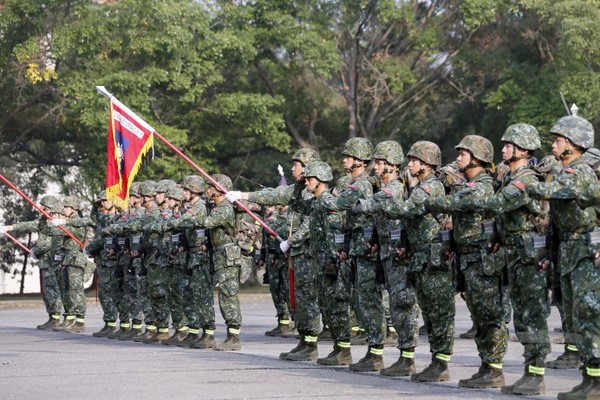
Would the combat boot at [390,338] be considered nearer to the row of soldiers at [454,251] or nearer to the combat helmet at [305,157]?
the row of soldiers at [454,251]

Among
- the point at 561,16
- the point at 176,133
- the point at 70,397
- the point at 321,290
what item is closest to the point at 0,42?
the point at 176,133

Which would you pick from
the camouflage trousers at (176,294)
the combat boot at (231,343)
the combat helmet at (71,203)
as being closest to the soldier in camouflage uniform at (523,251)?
the combat boot at (231,343)

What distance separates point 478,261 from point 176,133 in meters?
20.0

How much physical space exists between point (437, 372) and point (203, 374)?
2.43 meters

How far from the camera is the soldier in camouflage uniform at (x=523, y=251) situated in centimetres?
1139

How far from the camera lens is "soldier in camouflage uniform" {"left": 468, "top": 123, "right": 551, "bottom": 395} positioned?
11.4m

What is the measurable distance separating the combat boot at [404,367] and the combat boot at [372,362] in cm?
45

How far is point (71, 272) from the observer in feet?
69.9

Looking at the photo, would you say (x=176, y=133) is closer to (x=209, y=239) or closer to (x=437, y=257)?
(x=209, y=239)

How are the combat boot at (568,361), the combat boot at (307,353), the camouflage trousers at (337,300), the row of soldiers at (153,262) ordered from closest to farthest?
1. the combat boot at (568,361)
2. the camouflage trousers at (337,300)
3. the combat boot at (307,353)
4. the row of soldiers at (153,262)

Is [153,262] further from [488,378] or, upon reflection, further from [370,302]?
[488,378]

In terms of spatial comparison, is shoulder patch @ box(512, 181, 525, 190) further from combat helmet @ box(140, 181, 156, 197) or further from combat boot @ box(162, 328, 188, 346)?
combat helmet @ box(140, 181, 156, 197)

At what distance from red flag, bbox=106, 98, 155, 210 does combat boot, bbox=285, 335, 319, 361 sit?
4238 mm

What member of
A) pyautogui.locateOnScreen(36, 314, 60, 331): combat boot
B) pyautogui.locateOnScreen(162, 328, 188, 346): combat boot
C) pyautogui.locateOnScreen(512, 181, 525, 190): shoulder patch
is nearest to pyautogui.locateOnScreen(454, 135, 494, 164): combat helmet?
pyautogui.locateOnScreen(512, 181, 525, 190): shoulder patch
